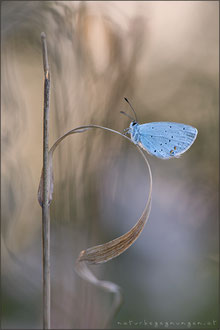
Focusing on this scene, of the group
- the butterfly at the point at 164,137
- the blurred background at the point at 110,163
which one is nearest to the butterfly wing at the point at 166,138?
the butterfly at the point at 164,137

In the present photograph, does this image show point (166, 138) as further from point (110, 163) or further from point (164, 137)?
point (110, 163)

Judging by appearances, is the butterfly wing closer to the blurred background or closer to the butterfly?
the butterfly

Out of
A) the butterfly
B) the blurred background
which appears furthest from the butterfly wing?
the blurred background

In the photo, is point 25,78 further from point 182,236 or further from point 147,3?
point 182,236

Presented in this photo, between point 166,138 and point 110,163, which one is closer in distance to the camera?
point 166,138

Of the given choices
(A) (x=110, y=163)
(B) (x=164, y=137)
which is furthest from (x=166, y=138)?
(A) (x=110, y=163)

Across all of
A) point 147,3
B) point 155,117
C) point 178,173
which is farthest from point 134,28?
point 178,173

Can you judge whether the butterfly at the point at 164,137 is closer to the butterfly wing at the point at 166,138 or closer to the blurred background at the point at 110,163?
the butterfly wing at the point at 166,138
